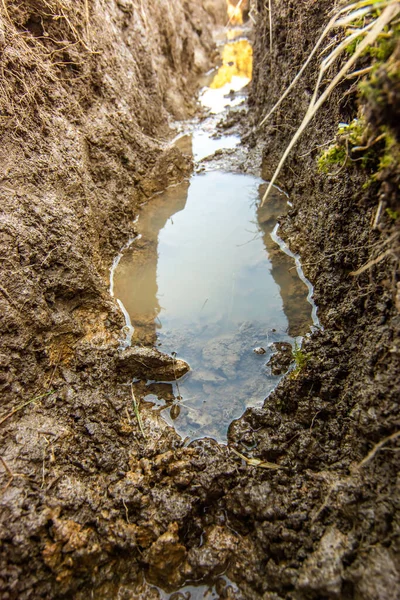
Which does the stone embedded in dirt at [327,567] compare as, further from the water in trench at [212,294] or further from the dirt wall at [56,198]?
the dirt wall at [56,198]

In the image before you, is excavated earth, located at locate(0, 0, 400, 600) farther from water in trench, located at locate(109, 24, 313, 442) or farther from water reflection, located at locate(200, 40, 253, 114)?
water reflection, located at locate(200, 40, 253, 114)

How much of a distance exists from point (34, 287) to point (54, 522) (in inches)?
66.5

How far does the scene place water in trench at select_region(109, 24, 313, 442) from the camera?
3105 millimetres

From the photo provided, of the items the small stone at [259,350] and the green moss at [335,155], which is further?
the small stone at [259,350]

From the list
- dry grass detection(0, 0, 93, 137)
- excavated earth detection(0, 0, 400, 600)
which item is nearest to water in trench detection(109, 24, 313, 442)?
excavated earth detection(0, 0, 400, 600)

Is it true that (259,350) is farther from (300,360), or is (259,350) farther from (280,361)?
(300,360)

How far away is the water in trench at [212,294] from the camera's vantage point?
3.11m

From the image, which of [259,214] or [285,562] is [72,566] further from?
[259,214]

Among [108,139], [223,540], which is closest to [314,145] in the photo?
[108,139]

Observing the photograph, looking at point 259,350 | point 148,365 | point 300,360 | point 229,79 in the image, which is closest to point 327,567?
point 300,360

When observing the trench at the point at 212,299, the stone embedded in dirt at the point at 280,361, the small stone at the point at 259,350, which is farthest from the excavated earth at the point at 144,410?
the small stone at the point at 259,350

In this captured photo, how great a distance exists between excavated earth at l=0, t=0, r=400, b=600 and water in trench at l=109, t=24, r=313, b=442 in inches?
8.9

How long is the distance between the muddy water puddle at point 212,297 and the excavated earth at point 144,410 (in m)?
0.22

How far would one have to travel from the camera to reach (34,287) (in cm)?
299
